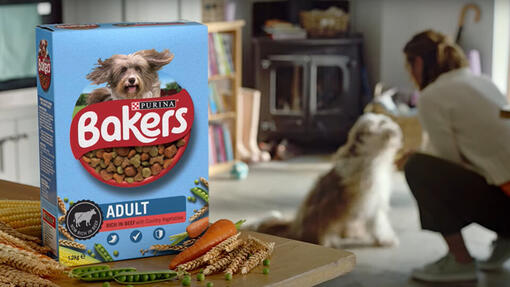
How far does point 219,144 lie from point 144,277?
4.54 meters

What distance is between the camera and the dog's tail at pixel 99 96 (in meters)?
1.00

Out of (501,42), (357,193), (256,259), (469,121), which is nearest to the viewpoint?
(256,259)

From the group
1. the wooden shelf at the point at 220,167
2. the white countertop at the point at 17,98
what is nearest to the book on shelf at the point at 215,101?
the wooden shelf at the point at 220,167

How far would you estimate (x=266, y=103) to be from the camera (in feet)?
20.3

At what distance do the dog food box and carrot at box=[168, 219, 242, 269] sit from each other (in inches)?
1.8

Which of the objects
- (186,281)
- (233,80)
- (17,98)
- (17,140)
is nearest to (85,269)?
(186,281)

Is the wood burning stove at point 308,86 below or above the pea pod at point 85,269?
below

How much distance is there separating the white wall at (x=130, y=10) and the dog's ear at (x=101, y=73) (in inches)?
149

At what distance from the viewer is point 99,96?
101cm

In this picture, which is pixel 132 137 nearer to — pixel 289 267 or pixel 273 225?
pixel 289 267

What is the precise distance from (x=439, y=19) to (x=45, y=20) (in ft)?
10.5

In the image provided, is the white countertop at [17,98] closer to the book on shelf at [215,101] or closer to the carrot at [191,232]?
the book on shelf at [215,101]

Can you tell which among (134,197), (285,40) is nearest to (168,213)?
(134,197)

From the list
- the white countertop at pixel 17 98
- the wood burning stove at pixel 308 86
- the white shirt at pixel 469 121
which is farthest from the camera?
the wood burning stove at pixel 308 86
